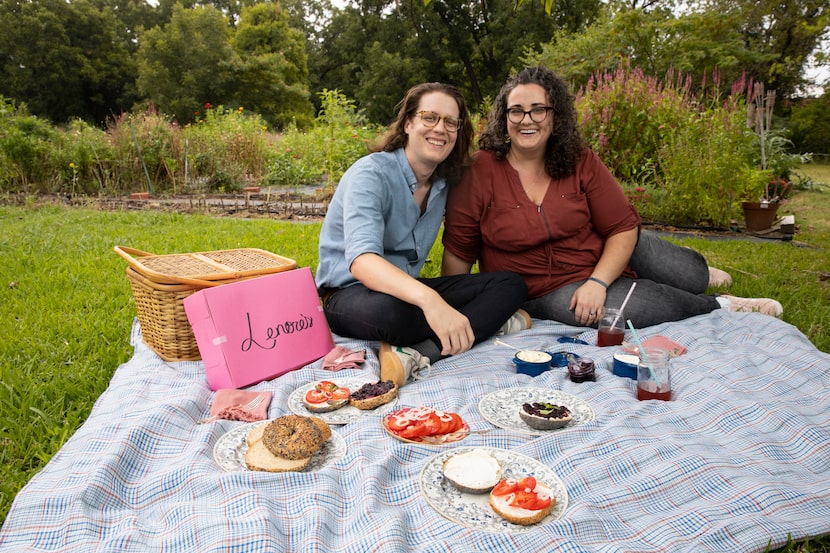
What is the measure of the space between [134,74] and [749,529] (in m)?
35.4

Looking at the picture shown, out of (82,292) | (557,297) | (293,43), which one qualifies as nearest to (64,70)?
(293,43)

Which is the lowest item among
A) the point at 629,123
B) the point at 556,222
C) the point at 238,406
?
the point at 238,406

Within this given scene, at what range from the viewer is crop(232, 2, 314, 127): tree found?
2830 cm

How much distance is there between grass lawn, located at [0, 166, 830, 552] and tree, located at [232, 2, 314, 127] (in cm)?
2311

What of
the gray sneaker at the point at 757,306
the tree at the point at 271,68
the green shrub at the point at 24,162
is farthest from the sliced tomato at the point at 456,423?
the tree at the point at 271,68

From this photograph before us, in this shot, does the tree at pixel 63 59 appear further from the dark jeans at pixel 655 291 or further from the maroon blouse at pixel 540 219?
the dark jeans at pixel 655 291

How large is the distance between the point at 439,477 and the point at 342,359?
104 centimetres

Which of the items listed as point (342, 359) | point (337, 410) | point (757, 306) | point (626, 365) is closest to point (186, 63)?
point (342, 359)

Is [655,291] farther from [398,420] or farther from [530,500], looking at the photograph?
[530,500]


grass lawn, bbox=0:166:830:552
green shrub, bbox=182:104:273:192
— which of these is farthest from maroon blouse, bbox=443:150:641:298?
green shrub, bbox=182:104:273:192

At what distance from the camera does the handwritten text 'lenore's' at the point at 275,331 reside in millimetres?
2469

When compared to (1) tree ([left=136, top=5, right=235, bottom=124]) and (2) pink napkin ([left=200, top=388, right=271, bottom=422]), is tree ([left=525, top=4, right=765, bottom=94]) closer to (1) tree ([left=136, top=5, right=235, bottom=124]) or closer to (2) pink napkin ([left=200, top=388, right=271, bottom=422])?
(2) pink napkin ([left=200, top=388, right=271, bottom=422])

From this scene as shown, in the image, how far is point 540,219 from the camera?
10.3ft

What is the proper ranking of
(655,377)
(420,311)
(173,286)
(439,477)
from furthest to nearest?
(420,311), (173,286), (655,377), (439,477)
